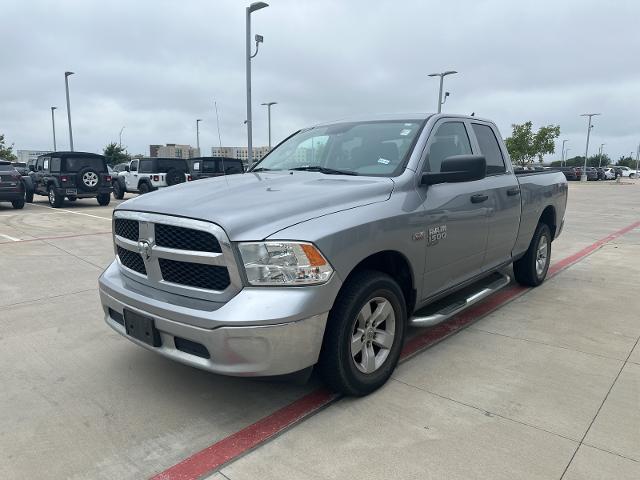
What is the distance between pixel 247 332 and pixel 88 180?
15185 mm

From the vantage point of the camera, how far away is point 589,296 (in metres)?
5.39

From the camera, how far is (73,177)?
1557 cm

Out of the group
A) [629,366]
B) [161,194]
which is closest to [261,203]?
[161,194]

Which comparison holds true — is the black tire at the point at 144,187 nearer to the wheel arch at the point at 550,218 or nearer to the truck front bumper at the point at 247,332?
the wheel arch at the point at 550,218

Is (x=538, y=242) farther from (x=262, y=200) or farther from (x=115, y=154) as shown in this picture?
(x=115, y=154)

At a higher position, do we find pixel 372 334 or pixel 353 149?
pixel 353 149

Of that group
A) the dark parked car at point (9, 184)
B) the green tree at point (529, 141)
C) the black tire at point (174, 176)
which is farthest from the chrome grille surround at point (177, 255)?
the green tree at point (529, 141)

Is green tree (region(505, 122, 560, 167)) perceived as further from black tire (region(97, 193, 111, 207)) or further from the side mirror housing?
the side mirror housing

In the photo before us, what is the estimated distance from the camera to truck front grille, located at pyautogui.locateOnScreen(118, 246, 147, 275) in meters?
3.12

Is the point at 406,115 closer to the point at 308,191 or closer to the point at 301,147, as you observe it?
the point at 301,147

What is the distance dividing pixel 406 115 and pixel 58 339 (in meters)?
3.46

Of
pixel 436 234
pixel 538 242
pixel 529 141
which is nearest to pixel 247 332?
pixel 436 234

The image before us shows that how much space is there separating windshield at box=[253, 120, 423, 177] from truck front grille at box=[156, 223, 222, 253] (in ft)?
4.44

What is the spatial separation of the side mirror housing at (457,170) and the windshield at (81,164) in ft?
49.5
